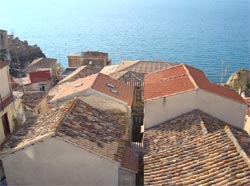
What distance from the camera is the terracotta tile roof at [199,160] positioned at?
10.7 m

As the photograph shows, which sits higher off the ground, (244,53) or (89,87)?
(89,87)

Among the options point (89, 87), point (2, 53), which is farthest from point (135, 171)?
point (2, 53)

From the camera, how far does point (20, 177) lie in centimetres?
1516

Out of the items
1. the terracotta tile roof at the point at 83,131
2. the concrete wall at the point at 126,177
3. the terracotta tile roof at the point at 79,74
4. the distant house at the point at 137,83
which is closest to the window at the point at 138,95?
the distant house at the point at 137,83

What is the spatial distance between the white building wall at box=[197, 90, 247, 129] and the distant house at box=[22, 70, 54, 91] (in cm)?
2850

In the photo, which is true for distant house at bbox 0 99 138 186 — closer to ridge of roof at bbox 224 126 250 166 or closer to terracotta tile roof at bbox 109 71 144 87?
ridge of roof at bbox 224 126 250 166

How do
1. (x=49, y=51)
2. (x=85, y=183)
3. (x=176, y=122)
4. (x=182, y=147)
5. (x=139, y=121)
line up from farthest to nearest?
(x=49, y=51) → (x=139, y=121) → (x=176, y=122) → (x=85, y=183) → (x=182, y=147)

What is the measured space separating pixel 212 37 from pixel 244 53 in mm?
26522

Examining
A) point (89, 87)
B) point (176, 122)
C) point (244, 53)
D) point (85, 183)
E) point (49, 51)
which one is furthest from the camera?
point (49, 51)

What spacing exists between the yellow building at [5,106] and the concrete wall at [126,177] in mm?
7688

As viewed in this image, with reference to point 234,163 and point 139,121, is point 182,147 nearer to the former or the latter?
point 234,163

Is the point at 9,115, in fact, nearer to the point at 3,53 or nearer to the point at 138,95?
the point at 138,95

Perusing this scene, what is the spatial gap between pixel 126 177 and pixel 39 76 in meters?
30.1

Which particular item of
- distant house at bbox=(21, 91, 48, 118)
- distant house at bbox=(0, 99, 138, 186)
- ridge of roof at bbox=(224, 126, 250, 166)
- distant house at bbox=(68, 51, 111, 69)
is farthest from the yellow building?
distant house at bbox=(68, 51, 111, 69)
